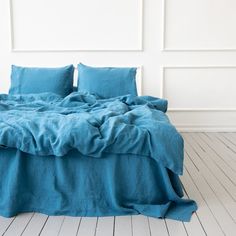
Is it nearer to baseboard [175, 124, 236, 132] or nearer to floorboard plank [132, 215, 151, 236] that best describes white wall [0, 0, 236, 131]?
baseboard [175, 124, 236, 132]

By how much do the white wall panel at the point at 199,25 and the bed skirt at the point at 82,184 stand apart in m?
2.33

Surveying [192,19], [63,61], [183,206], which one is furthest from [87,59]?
[183,206]

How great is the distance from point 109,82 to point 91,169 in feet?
5.08

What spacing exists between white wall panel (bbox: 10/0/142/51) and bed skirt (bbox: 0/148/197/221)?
227 centimetres

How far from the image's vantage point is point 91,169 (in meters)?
2.34

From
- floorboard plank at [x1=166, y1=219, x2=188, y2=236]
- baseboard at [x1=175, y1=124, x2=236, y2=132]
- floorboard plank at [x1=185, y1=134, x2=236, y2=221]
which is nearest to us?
floorboard plank at [x1=166, y1=219, x2=188, y2=236]

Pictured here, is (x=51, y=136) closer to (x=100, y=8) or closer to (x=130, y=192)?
(x=130, y=192)

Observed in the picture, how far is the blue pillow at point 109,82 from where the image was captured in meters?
3.70

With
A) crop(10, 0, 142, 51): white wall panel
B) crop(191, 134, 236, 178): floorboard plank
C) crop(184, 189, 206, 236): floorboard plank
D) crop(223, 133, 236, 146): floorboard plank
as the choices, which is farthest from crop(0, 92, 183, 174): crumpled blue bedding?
crop(10, 0, 142, 51): white wall panel

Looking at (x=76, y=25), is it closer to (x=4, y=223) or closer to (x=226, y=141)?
(x=226, y=141)

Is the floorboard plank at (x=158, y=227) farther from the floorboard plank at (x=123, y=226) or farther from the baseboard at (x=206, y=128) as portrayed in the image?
the baseboard at (x=206, y=128)

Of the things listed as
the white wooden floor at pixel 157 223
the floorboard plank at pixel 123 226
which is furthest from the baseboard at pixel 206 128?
the floorboard plank at pixel 123 226

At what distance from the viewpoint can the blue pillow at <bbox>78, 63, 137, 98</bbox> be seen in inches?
146

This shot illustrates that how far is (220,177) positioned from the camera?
2.97m
